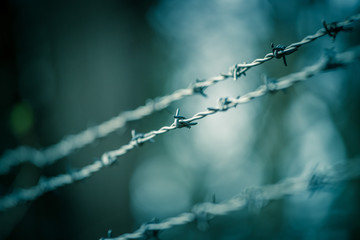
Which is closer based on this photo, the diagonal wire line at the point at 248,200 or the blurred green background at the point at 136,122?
the diagonal wire line at the point at 248,200

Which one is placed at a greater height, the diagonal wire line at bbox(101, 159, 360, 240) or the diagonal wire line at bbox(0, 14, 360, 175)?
the diagonal wire line at bbox(0, 14, 360, 175)

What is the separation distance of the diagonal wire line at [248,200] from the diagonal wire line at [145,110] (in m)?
0.59

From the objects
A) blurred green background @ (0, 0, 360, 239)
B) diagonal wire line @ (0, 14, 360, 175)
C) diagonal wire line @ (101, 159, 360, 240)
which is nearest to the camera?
diagonal wire line @ (0, 14, 360, 175)

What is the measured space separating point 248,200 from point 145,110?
0.82 metres

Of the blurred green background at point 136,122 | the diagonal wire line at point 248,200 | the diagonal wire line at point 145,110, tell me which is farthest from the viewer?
the blurred green background at point 136,122

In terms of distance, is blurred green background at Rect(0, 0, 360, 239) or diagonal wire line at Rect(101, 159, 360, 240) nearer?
diagonal wire line at Rect(101, 159, 360, 240)

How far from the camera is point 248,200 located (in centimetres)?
126

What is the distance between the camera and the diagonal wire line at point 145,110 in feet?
2.70

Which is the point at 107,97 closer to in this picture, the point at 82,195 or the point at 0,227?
the point at 82,195

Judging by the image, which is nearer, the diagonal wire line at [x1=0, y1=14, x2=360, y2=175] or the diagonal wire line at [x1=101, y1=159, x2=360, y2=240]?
the diagonal wire line at [x1=0, y1=14, x2=360, y2=175]

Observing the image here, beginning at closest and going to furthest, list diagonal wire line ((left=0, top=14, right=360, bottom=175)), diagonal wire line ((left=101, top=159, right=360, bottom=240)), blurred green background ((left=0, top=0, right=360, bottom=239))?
diagonal wire line ((left=0, top=14, right=360, bottom=175))
diagonal wire line ((left=101, top=159, right=360, bottom=240))
blurred green background ((left=0, top=0, right=360, bottom=239))

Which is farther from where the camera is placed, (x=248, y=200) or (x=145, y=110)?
(x=145, y=110)

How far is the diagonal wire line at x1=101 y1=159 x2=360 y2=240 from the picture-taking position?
1.07 metres

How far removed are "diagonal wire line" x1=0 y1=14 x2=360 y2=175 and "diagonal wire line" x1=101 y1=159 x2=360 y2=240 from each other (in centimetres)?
59
